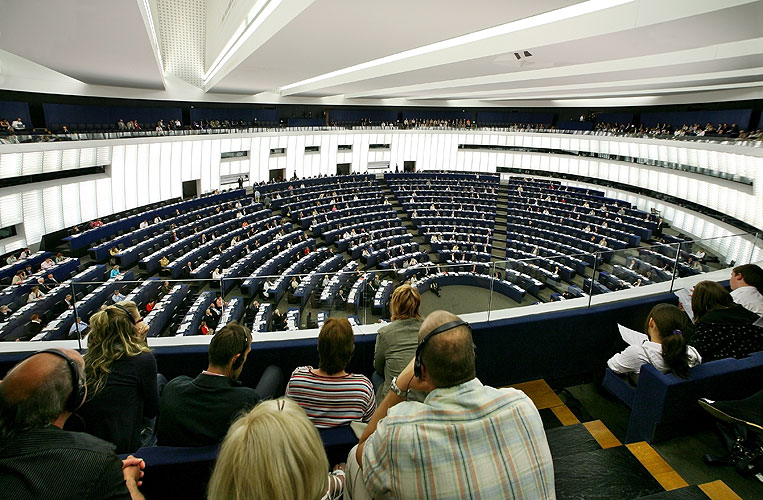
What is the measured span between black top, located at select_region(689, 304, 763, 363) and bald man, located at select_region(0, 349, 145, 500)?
334 cm

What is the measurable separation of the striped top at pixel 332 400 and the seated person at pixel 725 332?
239cm

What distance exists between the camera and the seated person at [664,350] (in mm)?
2314

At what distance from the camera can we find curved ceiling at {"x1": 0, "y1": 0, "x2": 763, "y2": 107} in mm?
5926

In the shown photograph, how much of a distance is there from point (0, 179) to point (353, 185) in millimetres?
15986

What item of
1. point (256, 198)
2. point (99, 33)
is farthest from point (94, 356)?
point (256, 198)

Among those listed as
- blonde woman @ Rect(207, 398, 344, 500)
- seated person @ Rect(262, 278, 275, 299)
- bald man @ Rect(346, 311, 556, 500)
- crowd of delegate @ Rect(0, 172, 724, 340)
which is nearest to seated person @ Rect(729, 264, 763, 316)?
crowd of delegate @ Rect(0, 172, 724, 340)

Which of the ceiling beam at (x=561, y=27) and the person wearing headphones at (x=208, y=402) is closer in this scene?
the person wearing headphones at (x=208, y=402)

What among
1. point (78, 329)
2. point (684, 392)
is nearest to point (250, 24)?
point (78, 329)

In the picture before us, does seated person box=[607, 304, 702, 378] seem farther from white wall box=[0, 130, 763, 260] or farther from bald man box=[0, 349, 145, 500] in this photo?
white wall box=[0, 130, 763, 260]

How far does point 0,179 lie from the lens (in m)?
12.1

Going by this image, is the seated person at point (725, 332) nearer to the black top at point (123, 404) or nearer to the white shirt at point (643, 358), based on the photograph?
the white shirt at point (643, 358)

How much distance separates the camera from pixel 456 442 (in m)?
1.14

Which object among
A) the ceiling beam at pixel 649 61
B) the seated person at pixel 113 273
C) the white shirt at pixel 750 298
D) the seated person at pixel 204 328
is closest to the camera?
the white shirt at pixel 750 298

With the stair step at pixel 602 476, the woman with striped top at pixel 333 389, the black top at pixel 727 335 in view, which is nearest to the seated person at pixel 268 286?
the woman with striped top at pixel 333 389
